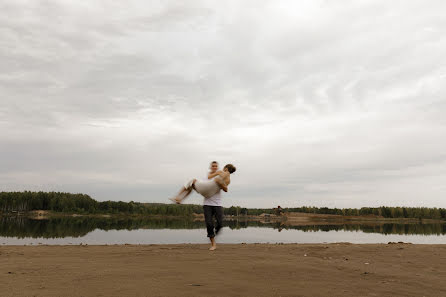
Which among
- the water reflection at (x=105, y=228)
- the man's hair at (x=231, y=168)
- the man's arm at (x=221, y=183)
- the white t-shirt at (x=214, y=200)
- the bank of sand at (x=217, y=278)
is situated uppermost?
the man's hair at (x=231, y=168)

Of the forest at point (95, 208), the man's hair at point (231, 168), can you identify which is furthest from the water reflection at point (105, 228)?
the forest at point (95, 208)

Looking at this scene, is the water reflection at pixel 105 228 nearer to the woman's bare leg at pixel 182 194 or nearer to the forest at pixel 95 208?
the woman's bare leg at pixel 182 194

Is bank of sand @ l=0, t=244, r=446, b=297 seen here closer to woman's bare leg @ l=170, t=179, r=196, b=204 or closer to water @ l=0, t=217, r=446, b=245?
woman's bare leg @ l=170, t=179, r=196, b=204

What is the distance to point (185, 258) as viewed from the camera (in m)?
7.90

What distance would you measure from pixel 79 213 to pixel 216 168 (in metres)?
155

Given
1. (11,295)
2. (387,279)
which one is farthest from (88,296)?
(387,279)

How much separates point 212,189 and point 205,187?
0.76 feet

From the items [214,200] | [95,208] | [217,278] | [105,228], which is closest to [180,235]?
[105,228]

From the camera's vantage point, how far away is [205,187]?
10078 mm

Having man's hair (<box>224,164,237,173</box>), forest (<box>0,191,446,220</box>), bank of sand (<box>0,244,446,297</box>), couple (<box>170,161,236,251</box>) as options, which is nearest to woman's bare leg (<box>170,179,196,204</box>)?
couple (<box>170,161,236,251</box>)

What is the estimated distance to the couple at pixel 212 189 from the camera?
1000 cm

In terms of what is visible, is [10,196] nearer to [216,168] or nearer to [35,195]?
[35,195]

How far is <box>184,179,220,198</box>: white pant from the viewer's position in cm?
1003

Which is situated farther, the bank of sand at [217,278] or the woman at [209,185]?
the woman at [209,185]
